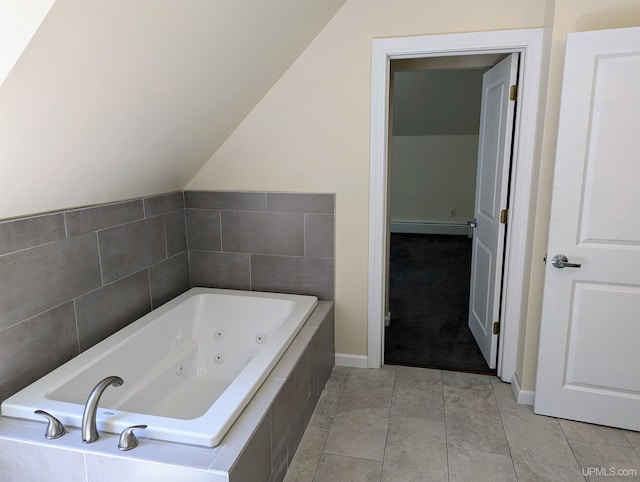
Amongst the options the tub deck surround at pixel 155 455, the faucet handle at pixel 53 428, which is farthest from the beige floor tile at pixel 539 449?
the faucet handle at pixel 53 428

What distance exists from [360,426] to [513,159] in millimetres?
1714

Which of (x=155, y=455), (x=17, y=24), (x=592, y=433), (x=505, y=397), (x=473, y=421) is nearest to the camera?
(x=17, y=24)

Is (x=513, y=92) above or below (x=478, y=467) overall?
above

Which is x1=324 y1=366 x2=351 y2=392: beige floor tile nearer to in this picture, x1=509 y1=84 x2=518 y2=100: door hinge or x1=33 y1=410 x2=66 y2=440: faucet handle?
x1=33 y1=410 x2=66 y2=440: faucet handle

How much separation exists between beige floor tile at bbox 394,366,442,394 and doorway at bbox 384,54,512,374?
0.36ft

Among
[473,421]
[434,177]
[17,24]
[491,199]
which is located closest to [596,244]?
[491,199]

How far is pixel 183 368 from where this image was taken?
98.0 inches

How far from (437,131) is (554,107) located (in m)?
4.97

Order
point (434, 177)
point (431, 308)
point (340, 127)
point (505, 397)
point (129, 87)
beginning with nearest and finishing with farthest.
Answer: point (129, 87) → point (505, 397) → point (340, 127) → point (431, 308) → point (434, 177)

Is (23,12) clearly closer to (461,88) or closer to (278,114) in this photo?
(278,114)

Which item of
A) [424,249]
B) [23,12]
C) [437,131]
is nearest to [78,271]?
[23,12]

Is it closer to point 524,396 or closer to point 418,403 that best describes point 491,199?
point 524,396

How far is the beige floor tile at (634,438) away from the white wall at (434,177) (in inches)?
205

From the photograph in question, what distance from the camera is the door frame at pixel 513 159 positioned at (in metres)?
2.36
